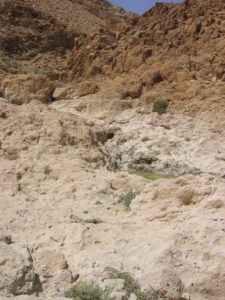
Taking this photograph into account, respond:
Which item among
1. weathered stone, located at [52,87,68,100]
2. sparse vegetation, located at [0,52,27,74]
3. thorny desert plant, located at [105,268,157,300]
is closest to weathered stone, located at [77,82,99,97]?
weathered stone, located at [52,87,68,100]

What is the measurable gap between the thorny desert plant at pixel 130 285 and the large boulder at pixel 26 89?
8557mm

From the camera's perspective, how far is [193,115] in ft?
42.4

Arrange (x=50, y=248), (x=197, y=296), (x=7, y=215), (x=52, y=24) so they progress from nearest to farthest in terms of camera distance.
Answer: (x=197, y=296), (x=50, y=248), (x=7, y=215), (x=52, y=24)

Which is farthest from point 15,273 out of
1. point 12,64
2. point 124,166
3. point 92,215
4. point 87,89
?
point 12,64

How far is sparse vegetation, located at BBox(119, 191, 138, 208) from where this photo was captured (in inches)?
275

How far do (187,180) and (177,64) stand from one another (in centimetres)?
885

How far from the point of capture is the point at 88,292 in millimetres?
4844

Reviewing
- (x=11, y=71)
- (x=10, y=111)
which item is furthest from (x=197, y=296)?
(x=11, y=71)

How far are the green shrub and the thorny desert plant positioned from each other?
20 cm

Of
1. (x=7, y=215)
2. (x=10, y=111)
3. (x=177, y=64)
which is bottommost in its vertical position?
(x=7, y=215)

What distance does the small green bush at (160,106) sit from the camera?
524 inches

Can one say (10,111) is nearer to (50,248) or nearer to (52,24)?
(50,248)

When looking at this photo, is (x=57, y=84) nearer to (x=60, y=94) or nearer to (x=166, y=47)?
(x=60, y=94)

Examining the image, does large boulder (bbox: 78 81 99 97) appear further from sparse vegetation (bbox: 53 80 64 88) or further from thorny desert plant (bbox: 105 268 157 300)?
thorny desert plant (bbox: 105 268 157 300)
